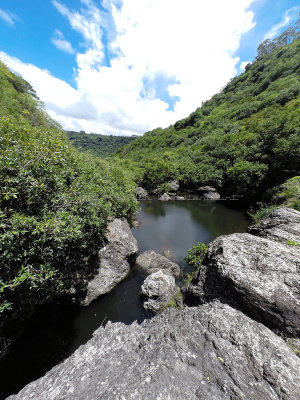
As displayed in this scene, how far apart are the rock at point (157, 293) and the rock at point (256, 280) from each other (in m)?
2.15

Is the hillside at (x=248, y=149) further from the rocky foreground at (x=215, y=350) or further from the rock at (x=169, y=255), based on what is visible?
the rocky foreground at (x=215, y=350)

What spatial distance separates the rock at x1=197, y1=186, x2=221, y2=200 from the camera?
35125 millimetres

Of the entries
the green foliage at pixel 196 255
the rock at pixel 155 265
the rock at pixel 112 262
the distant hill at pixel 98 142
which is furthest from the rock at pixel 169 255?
the distant hill at pixel 98 142

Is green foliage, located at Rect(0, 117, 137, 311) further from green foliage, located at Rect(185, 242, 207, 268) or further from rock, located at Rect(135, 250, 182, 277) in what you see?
green foliage, located at Rect(185, 242, 207, 268)

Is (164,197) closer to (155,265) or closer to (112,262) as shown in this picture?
(155,265)

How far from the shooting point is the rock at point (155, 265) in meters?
11.6

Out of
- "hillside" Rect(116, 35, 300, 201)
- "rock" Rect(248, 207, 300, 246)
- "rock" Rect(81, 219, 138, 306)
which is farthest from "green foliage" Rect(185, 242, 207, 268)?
"hillside" Rect(116, 35, 300, 201)

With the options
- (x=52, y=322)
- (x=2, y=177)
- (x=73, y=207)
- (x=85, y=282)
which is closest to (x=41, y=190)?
(x=2, y=177)

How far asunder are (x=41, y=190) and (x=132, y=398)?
21.9 feet

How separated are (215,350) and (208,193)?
34.3 metres

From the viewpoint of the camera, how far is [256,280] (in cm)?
547

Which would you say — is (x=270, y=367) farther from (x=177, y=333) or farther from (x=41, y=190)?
(x=41, y=190)

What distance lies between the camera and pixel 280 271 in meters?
5.47

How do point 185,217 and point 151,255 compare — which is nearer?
point 151,255
